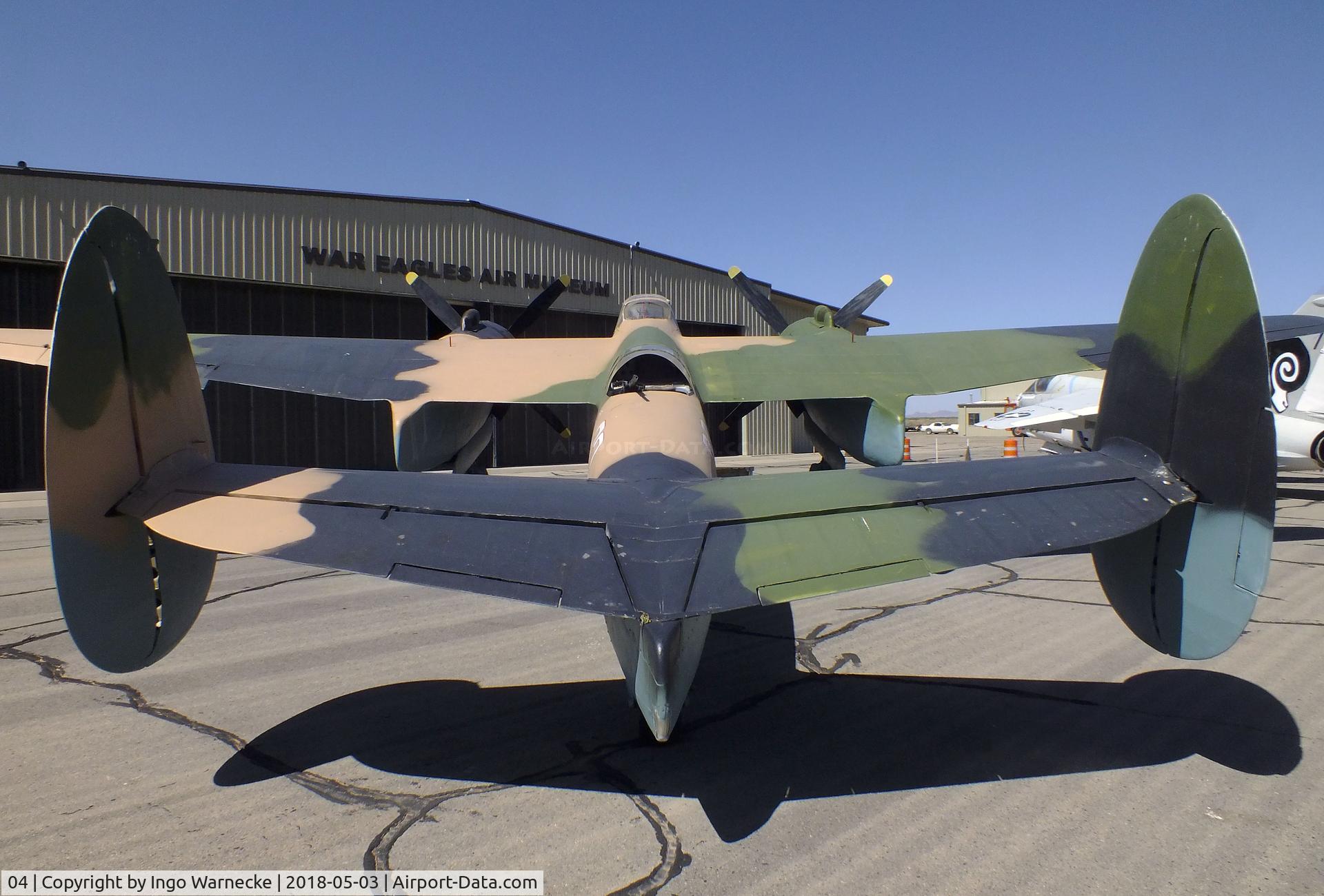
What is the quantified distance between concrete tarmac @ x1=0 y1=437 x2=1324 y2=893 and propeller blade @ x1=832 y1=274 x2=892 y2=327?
791 centimetres

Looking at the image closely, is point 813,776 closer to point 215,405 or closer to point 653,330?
point 653,330

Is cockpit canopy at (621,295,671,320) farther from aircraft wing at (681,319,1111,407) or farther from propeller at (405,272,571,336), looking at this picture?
propeller at (405,272,571,336)

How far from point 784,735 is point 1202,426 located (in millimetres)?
2913

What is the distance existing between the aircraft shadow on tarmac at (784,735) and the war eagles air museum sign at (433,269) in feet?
74.4

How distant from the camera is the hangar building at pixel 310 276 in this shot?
68.3 ft

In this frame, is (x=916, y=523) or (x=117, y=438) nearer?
(x=916, y=523)

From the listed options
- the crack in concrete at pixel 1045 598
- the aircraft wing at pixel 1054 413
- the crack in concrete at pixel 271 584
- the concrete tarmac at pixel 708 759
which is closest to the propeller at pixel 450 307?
the crack in concrete at pixel 271 584

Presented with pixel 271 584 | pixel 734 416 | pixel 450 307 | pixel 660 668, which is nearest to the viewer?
pixel 660 668

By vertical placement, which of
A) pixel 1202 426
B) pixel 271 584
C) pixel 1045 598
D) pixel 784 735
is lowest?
pixel 271 584

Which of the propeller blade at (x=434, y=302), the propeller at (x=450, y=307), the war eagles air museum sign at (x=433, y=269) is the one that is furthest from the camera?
the war eagles air museum sign at (x=433, y=269)

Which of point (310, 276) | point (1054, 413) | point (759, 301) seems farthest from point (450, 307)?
point (1054, 413)

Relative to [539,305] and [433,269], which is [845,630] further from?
[433,269]

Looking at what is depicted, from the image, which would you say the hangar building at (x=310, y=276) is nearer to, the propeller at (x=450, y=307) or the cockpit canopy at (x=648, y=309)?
the propeller at (x=450, y=307)

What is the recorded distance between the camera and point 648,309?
37.0 feet
